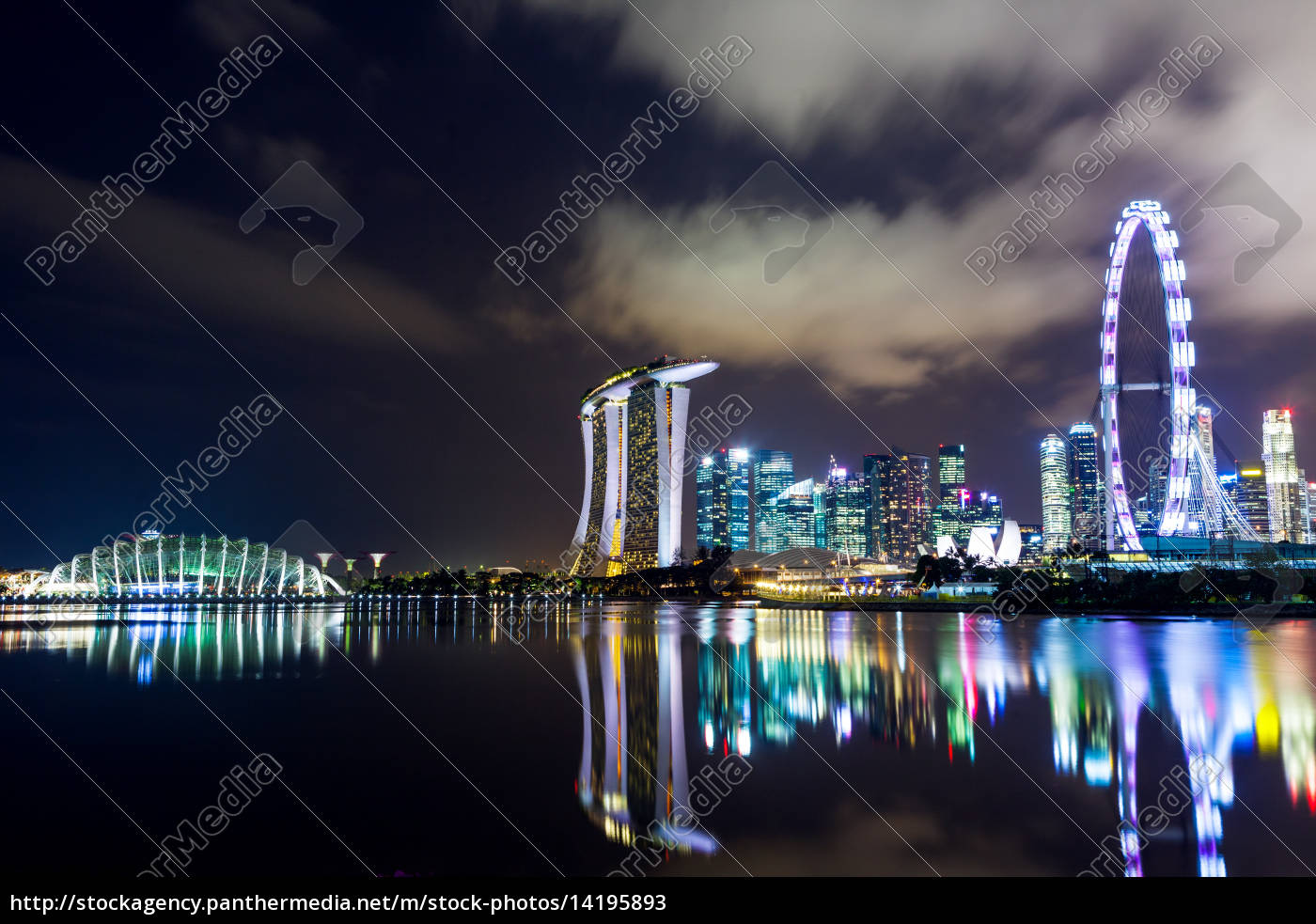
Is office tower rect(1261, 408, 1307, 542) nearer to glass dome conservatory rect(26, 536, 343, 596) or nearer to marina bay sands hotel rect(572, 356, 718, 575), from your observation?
marina bay sands hotel rect(572, 356, 718, 575)

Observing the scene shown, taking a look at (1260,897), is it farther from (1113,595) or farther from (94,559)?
(94,559)

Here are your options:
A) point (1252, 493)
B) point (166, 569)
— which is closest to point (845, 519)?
point (1252, 493)

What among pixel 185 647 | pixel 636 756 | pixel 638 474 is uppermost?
pixel 638 474

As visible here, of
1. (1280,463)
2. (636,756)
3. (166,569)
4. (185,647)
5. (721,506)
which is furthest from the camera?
(721,506)

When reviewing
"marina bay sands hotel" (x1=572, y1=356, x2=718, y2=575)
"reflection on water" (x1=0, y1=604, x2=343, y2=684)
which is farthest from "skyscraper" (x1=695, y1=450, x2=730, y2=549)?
"reflection on water" (x1=0, y1=604, x2=343, y2=684)

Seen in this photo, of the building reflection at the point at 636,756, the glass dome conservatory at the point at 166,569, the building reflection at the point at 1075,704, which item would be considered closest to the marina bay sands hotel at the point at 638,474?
the glass dome conservatory at the point at 166,569

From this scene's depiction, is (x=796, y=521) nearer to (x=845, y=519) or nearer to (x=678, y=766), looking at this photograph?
(x=845, y=519)
